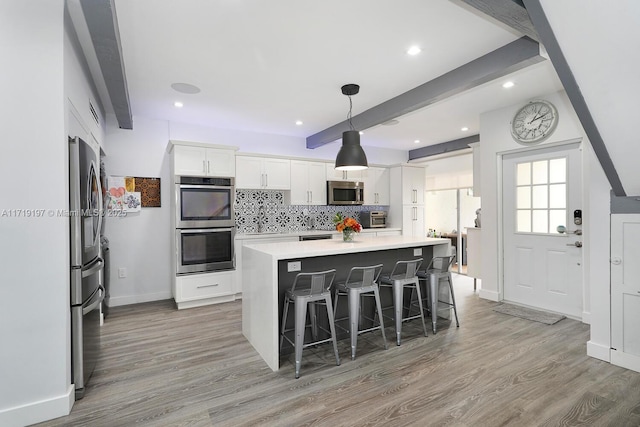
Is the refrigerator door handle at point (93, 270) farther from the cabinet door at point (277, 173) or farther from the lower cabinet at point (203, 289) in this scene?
the cabinet door at point (277, 173)

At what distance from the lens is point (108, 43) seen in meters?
2.36

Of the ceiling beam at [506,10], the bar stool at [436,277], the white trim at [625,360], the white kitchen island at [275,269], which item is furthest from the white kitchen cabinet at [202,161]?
the white trim at [625,360]

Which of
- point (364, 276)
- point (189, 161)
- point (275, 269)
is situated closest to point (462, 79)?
point (364, 276)

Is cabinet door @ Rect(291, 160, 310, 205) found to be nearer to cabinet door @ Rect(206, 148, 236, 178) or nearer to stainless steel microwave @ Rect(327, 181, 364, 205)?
stainless steel microwave @ Rect(327, 181, 364, 205)

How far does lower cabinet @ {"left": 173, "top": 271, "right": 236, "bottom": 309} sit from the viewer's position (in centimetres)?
436

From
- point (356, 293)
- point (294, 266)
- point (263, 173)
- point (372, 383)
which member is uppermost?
point (263, 173)

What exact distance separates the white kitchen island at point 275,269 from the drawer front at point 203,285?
4.53ft

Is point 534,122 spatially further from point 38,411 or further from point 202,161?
point 38,411

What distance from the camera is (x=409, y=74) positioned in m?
3.33

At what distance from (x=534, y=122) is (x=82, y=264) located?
15.9 feet

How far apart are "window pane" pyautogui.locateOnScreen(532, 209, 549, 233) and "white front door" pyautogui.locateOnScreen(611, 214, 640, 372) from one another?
1.42 metres

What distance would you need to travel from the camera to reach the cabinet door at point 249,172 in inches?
201

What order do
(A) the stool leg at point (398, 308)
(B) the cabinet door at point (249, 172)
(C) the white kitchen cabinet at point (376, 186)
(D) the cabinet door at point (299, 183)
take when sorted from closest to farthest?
(A) the stool leg at point (398, 308), (B) the cabinet door at point (249, 172), (D) the cabinet door at point (299, 183), (C) the white kitchen cabinet at point (376, 186)

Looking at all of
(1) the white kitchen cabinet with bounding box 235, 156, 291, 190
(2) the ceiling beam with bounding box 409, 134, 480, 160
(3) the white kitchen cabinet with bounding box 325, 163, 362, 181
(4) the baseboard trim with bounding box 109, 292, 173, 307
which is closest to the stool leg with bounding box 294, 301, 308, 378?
(1) the white kitchen cabinet with bounding box 235, 156, 291, 190
